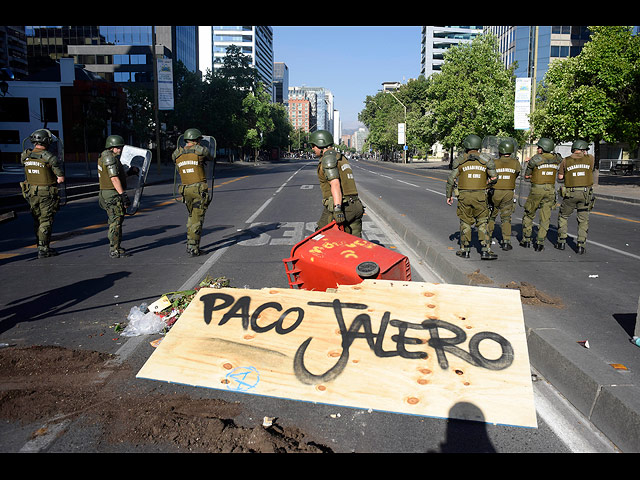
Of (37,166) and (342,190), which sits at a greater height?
(37,166)

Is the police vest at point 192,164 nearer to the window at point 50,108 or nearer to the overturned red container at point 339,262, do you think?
the overturned red container at point 339,262

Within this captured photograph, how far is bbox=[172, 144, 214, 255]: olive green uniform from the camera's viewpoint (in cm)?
841

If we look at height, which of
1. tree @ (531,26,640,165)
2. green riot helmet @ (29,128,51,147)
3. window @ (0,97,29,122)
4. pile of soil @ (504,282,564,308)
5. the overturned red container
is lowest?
pile of soil @ (504,282,564,308)

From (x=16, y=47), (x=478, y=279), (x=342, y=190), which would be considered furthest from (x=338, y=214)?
(x=16, y=47)

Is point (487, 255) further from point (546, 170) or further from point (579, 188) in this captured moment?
point (579, 188)

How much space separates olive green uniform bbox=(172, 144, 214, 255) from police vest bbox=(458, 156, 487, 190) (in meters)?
4.15

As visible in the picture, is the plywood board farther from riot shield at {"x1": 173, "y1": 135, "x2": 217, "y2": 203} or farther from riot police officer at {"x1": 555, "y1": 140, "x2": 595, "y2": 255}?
riot police officer at {"x1": 555, "y1": 140, "x2": 595, "y2": 255}

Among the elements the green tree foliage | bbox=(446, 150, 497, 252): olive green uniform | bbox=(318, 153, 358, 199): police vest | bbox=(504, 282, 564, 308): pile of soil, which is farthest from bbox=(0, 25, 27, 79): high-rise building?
bbox=(504, 282, 564, 308): pile of soil

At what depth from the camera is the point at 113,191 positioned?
29.0 ft

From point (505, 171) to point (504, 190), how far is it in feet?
1.13

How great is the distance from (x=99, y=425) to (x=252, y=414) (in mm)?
949

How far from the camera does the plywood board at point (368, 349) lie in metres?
3.33

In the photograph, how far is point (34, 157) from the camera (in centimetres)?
870
